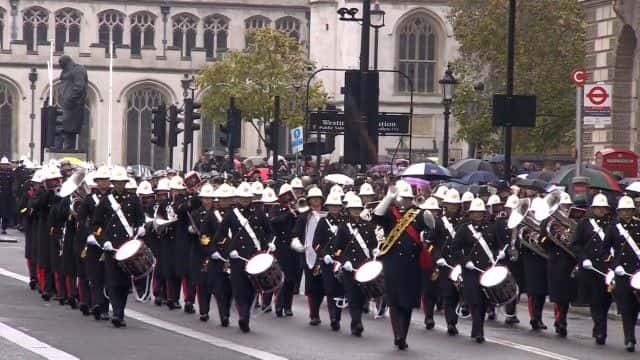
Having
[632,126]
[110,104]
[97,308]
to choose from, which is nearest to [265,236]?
[97,308]

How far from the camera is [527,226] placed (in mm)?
23422

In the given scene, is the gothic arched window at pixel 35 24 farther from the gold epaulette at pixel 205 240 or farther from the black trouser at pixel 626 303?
the black trouser at pixel 626 303

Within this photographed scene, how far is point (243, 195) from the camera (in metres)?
22.1

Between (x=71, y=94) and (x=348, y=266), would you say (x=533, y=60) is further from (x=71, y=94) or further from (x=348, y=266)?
(x=348, y=266)

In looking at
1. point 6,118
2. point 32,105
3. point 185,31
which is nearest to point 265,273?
point 32,105

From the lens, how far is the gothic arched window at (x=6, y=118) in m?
91.6

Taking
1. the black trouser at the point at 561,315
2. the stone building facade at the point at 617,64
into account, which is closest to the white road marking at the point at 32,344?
the black trouser at the point at 561,315

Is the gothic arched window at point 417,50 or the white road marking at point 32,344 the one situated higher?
the gothic arched window at point 417,50

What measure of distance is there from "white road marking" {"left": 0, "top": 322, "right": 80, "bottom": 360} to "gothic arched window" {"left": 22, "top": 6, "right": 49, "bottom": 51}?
74349mm

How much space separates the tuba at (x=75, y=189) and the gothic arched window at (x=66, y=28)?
71.5 metres

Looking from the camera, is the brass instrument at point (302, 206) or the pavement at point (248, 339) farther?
the brass instrument at point (302, 206)

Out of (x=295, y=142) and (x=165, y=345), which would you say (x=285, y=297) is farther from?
(x=295, y=142)

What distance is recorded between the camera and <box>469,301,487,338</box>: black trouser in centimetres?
2077

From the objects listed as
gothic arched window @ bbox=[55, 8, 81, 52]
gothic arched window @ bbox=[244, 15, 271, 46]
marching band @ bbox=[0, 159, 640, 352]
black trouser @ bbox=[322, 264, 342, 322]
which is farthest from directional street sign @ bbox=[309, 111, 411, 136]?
gothic arched window @ bbox=[244, 15, 271, 46]
